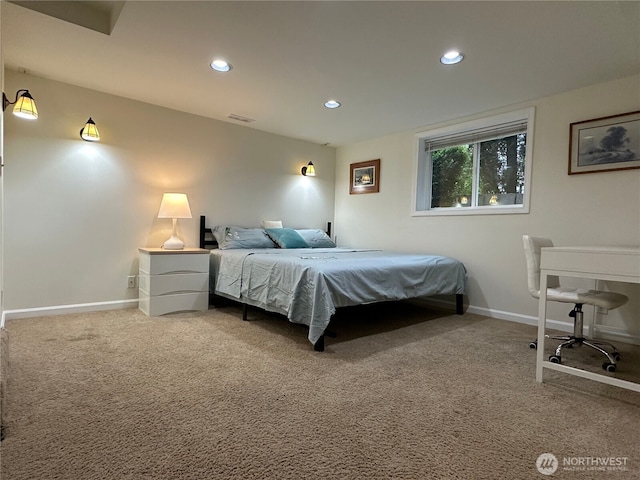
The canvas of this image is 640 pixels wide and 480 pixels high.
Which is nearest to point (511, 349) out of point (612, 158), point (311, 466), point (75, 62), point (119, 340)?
point (612, 158)

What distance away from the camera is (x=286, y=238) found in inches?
163

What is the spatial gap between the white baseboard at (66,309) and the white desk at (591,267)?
146 inches

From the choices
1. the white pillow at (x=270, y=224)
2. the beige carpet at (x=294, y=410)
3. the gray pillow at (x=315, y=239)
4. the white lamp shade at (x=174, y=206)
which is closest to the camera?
the beige carpet at (x=294, y=410)

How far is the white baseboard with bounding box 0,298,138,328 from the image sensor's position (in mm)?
3016

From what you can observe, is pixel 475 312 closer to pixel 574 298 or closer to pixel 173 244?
pixel 574 298

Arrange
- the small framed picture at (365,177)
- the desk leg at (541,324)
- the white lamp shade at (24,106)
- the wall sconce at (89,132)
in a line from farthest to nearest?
the small framed picture at (365,177)
the wall sconce at (89,132)
the white lamp shade at (24,106)
the desk leg at (541,324)

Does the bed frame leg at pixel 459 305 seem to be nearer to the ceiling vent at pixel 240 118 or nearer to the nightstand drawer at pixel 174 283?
the nightstand drawer at pixel 174 283

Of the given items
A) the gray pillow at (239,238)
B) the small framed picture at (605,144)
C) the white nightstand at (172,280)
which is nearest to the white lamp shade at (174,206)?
the white nightstand at (172,280)

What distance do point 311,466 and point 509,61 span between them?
295 centimetres

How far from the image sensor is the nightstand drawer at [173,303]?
3.29 m

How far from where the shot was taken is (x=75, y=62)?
9.11 feet

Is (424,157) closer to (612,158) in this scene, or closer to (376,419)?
(612,158)

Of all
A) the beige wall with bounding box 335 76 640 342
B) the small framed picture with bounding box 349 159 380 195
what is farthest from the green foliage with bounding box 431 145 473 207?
the small framed picture with bounding box 349 159 380 195

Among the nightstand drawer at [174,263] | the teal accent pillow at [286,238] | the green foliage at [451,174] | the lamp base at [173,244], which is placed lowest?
the nightstand drawer at [174,263]
